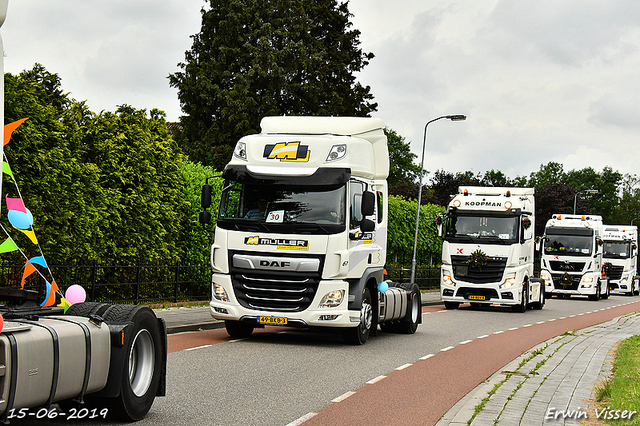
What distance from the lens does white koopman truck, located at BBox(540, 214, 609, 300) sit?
130 ft

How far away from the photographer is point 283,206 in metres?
13.2

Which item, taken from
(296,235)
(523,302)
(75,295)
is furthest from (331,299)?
(523,302)

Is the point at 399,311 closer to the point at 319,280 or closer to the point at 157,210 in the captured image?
the point at 319,280

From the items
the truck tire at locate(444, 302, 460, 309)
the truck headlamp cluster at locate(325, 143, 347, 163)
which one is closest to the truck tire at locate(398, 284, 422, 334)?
the truck headlamp cluster at locate(325, 143, 347, 163)

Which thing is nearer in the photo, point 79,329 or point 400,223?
point 79,329

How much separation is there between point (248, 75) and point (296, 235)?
29.7m

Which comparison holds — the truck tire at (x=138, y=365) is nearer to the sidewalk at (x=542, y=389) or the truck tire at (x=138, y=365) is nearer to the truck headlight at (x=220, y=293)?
the sidewalk at (x=542, y=389)

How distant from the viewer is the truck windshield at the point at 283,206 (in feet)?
42.9

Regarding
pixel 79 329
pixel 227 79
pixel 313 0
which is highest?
pixel 313 0

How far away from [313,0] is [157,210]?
30040 mm

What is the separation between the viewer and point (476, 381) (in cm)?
1038

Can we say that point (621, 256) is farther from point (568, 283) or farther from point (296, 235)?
point (296, 235)

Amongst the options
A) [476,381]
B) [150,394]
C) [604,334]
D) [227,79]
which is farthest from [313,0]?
[150,394]

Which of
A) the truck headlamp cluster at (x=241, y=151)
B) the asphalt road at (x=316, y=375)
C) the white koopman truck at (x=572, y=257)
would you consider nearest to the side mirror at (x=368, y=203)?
the truck headlamp cluster at (x=241, y=151)
